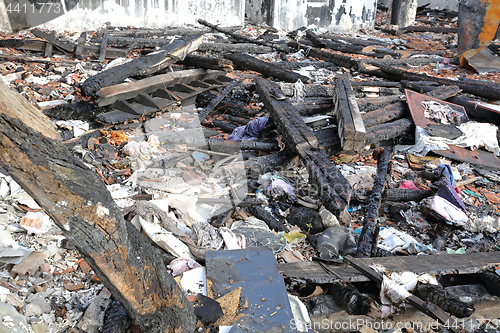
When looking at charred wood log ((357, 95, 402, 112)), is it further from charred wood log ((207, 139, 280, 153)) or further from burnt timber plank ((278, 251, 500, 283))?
burnt timber plank ((278, 251, 500, 283))

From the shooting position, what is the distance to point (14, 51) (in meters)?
9.52

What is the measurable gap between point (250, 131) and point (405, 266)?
374 centimetres

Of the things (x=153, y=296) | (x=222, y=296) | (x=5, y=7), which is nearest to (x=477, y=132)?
(x=222, y=296)

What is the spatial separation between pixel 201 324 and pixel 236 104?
226 inches

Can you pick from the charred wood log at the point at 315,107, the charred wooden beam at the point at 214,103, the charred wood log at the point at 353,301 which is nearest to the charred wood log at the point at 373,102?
the charred wood log at the point at 315,107

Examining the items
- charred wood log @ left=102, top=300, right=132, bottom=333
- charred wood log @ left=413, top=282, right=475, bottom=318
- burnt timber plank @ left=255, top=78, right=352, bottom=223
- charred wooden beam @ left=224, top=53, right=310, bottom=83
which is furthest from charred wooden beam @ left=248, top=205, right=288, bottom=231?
charred wooden beam @ left=224, top=53, right=310, bottom=83

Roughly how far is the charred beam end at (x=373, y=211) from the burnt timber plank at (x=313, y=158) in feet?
0.82

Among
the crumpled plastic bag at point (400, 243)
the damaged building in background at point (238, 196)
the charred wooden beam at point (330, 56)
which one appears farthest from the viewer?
the charred wooden beam at point (330, 56)

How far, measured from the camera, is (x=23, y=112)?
1666mm

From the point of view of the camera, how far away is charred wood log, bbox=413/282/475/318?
2.64 metres

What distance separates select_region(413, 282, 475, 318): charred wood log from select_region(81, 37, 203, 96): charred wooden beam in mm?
5740

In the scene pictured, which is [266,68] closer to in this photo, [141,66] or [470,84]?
[141,66]

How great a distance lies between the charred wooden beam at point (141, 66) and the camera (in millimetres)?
6430

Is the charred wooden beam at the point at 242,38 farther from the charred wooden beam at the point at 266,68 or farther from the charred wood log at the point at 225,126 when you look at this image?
the charred wood log at the point at 225,126
